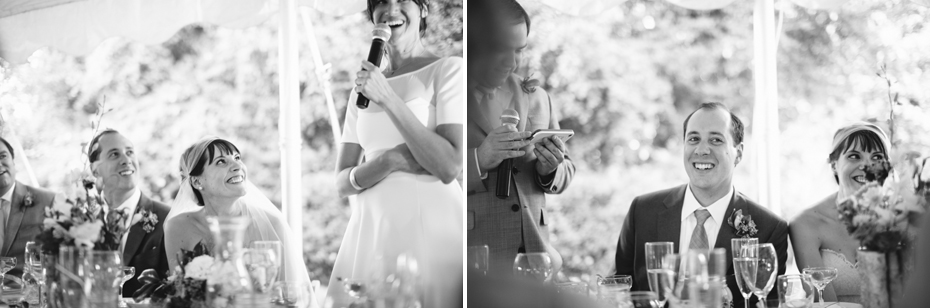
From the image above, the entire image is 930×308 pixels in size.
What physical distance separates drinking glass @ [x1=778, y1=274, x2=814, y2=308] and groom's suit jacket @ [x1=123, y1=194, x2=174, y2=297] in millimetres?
2308

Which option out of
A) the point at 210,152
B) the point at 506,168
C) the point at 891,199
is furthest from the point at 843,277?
the point at 210,152

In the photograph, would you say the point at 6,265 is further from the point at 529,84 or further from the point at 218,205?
the point at 529,84

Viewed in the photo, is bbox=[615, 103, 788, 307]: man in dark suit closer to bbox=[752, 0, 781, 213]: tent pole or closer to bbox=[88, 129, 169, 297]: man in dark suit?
bbox=[752, 0, 781, 213]: tent pole

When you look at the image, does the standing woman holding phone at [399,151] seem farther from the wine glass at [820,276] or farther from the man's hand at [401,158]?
the wine glass at [820,276]

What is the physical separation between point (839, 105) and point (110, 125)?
2856 millimetres

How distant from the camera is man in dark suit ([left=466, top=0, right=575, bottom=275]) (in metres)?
3.61

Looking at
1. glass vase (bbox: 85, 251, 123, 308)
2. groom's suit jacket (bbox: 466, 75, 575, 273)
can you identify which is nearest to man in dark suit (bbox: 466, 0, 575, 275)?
groom's suit jacket (bbox: 466, 75, 575, 273)

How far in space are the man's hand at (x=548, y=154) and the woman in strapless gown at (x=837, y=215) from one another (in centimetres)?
96

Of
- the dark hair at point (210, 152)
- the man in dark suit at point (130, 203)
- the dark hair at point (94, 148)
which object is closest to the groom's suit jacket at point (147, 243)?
the man in dark suit at point (130, 203)

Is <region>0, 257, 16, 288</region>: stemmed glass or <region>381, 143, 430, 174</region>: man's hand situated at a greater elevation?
<region>381, 143, 430, 174</region>: man's hand

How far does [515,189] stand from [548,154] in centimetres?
20

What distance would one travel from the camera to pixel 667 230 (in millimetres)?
3535

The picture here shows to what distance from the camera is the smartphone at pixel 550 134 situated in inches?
141

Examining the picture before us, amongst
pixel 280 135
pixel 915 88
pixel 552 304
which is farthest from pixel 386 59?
pixel 915 88
